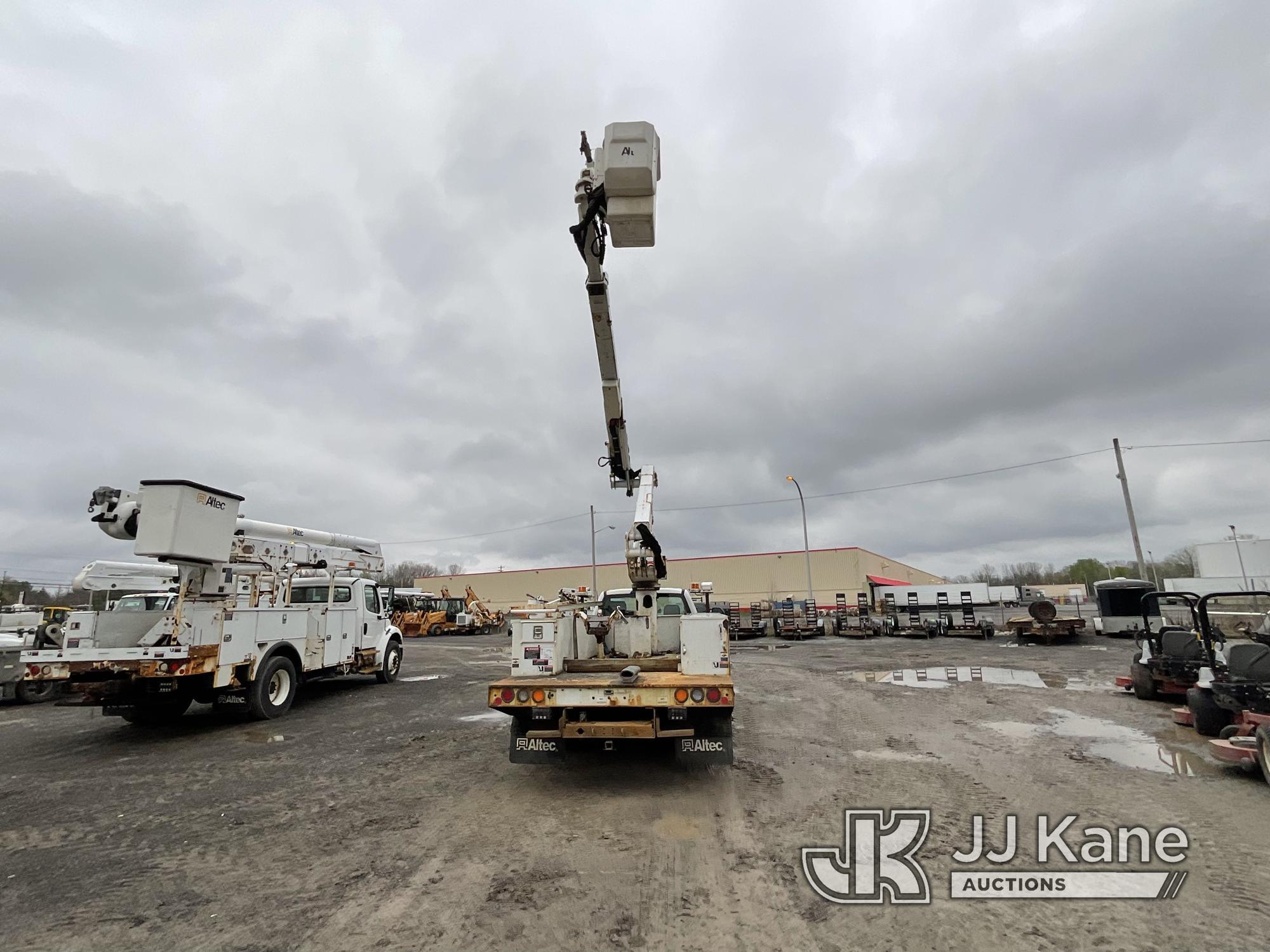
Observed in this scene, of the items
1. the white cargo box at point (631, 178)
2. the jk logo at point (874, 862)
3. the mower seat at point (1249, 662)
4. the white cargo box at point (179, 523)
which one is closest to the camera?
the jk logo at point (874, 862)

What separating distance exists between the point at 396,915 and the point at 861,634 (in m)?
28.5

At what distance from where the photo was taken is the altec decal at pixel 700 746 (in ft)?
18.5

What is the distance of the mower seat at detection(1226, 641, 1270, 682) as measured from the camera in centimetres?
642

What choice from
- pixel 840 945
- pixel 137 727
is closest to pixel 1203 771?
pixel 840 945

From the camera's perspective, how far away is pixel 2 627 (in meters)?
15.1

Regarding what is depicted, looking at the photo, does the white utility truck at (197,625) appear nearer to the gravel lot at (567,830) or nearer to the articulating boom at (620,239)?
the gravel lot at (567,830)

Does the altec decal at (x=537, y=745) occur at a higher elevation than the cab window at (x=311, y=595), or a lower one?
lower

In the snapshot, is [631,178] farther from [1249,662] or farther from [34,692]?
[34,692]

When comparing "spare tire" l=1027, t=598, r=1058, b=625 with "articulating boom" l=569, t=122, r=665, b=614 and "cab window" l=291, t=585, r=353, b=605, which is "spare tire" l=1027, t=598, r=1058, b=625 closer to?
"articulating boom" l=569, t=122, r=665, b=614

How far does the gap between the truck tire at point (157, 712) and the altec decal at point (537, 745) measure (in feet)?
22.2

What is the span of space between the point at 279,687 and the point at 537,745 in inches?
274

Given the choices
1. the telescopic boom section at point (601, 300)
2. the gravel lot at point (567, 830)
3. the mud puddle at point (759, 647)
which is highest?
the telescopic boom section at point (601, 300)

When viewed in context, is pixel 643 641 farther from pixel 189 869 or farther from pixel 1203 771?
pixel 1203 771

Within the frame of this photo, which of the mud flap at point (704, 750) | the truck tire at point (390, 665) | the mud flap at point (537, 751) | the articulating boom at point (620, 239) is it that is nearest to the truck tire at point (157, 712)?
the truck tire at point (390, 665)
